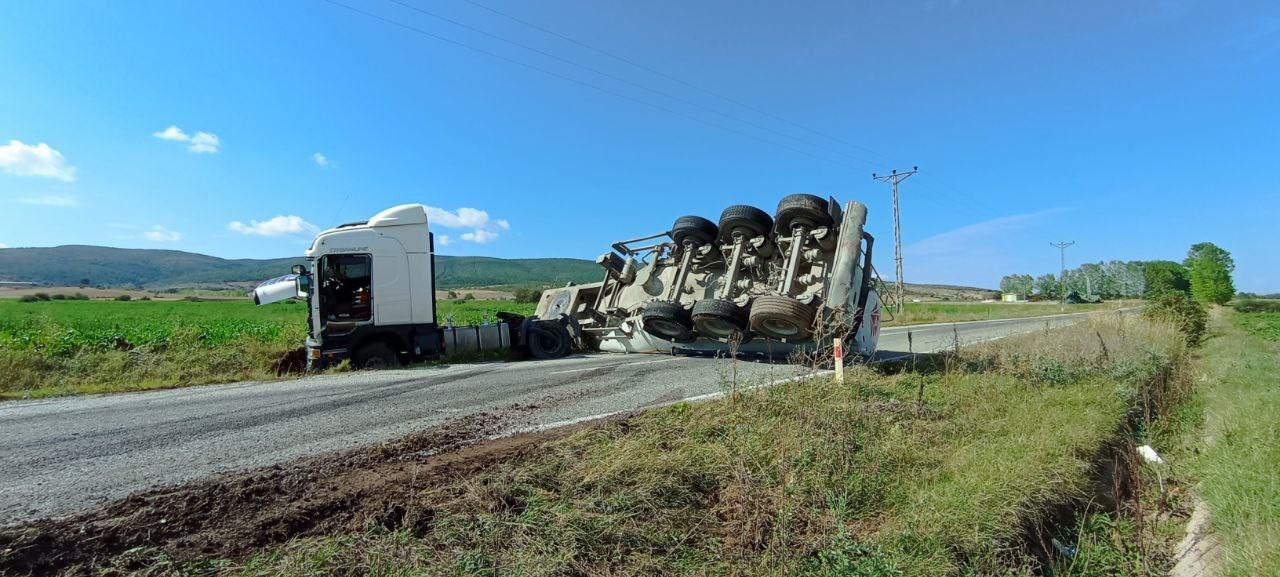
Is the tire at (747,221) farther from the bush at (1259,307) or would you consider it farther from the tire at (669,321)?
the bush at (1259,307)

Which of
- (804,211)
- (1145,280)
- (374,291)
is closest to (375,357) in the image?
(374,291)

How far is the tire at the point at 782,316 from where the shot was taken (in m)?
8.20

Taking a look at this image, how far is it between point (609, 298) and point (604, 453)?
351 inches

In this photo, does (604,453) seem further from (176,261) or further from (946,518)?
(176,261)

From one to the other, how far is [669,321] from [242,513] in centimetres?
720

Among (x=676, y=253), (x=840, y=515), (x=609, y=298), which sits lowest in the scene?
(x=840, y=515)

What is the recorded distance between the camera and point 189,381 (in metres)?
9.31

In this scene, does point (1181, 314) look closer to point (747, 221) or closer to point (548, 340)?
point (747, 221)

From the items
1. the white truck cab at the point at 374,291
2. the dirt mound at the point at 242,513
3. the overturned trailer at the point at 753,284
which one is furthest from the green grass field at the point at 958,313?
the dirt mound at the point at 242,513

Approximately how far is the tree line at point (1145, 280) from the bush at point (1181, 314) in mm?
1021

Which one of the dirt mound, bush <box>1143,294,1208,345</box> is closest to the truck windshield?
the dirt mound

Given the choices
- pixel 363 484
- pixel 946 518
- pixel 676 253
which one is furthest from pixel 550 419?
pixel 676 253

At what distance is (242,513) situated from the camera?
9.75ft

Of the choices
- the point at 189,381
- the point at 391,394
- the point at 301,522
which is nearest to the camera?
the point at 301,522
